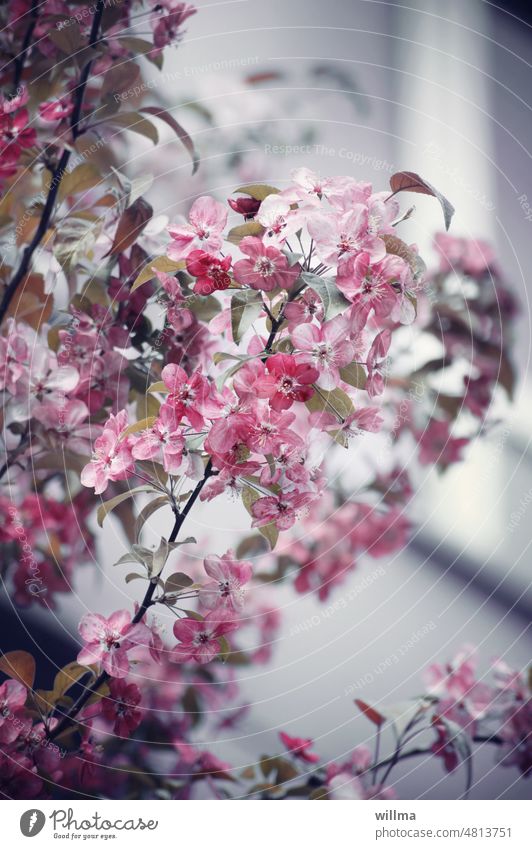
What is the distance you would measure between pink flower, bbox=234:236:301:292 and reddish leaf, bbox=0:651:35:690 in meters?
0.36

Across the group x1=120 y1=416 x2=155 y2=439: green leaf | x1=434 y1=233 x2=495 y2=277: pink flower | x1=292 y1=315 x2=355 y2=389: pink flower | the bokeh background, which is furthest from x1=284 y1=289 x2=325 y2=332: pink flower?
x1=434 y1=233 x2=495 y2=277: pink flower

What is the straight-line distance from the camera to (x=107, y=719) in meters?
0.61

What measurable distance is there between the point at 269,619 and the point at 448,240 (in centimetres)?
42

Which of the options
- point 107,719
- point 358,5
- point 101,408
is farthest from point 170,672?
point 358,5

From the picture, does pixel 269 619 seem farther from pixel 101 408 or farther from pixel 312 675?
pixel 101 408

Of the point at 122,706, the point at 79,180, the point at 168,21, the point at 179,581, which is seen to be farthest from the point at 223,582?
the point at 168,21

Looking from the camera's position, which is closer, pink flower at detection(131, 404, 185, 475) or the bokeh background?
pink flower at detection(131, 404, 185, 475)

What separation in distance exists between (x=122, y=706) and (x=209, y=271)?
343mm

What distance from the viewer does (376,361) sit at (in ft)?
1.70

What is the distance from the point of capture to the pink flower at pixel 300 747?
0.68 meters

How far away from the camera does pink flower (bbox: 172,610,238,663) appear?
1.87ft

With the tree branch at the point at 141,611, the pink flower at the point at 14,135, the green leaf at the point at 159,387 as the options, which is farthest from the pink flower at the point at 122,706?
the pink flower at the point at 14,135

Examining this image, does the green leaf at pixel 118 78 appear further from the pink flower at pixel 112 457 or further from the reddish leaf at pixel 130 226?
the pink flower at pixel 112 457

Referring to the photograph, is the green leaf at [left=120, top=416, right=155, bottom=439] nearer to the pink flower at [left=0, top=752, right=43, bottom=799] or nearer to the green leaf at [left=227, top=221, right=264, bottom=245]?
the green leaf at [left=227, top=221, right=264, bottom=245]
